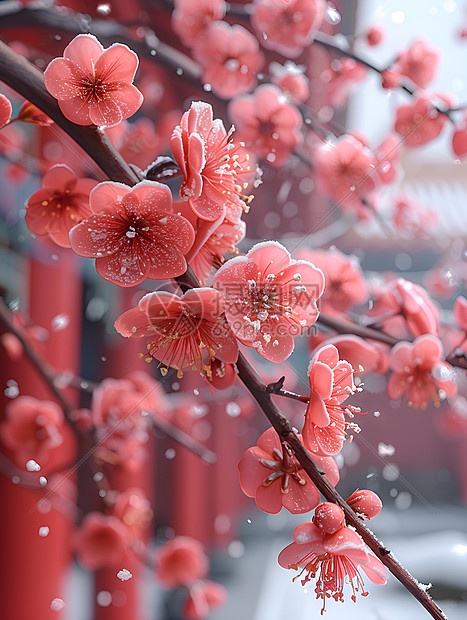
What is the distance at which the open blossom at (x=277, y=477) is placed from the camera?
0.95 feet

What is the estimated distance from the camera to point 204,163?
275 mm

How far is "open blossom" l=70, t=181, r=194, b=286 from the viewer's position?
10.6 inches

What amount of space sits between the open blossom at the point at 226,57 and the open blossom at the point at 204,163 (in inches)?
16.1

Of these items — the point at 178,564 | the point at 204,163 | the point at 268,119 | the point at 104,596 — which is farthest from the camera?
the point at 104,596

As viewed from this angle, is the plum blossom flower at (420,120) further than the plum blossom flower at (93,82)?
Yes

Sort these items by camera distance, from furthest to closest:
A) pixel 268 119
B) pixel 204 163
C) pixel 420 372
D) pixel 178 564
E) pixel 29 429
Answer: pixel 178 564 → pixel 29 429 → pixel 268 119 → pixel 420 372 → pixel 204 163

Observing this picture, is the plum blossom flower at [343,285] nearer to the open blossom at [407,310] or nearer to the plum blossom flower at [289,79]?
the open blossom at [407,310]

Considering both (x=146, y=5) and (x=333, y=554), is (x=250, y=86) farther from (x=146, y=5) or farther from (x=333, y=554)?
(x=333, y=554)

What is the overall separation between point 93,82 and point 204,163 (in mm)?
91

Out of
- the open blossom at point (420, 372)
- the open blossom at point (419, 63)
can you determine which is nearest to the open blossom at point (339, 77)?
the open blossom at point (419, 63)

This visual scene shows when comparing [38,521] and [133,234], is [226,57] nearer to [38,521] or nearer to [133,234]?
[133,234]

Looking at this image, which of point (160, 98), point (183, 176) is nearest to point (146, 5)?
point (160, 98)

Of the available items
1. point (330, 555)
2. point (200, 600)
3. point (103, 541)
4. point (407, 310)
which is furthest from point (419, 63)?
point (200, 600)

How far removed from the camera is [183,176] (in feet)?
0.90
